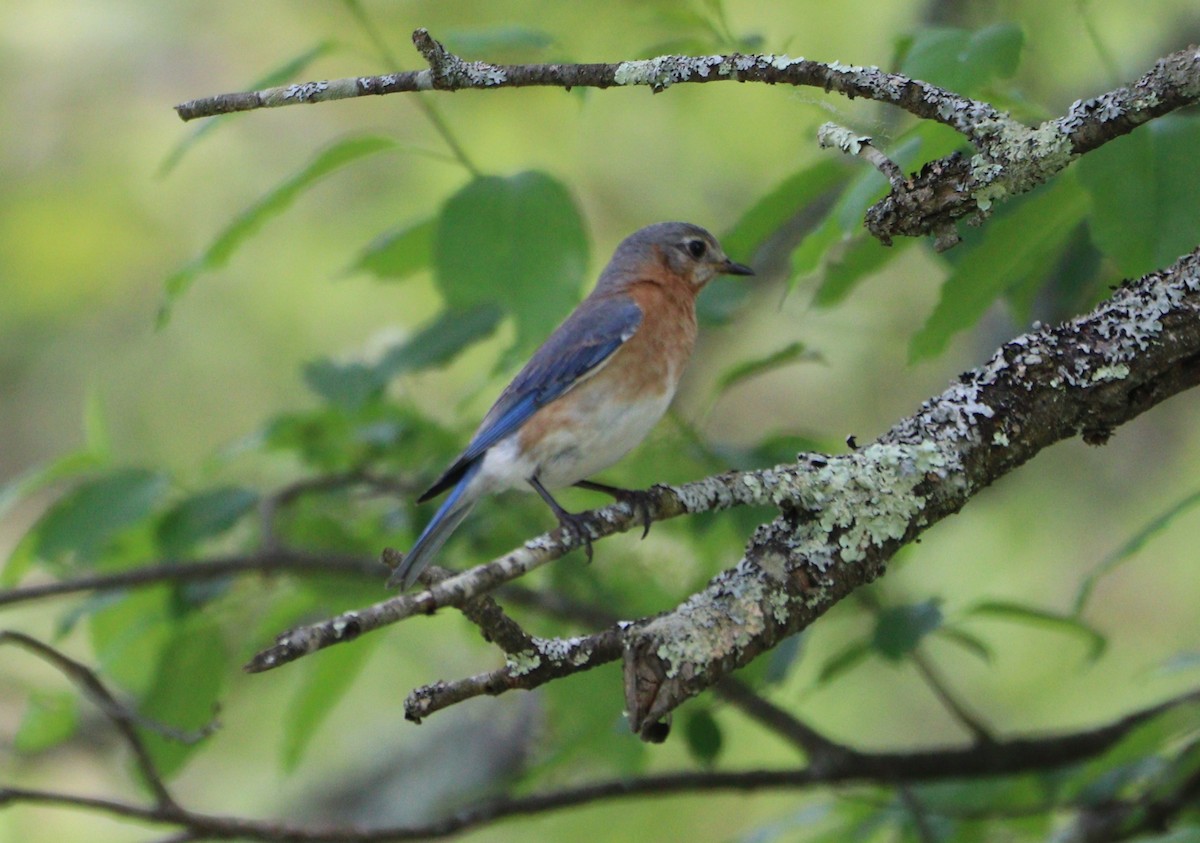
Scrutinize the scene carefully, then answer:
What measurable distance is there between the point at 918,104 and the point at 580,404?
1.83 metres

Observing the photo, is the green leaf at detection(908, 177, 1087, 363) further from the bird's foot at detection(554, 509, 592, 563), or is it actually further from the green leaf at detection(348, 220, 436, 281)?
the green leaf at detection(348, 220, 436, 281)

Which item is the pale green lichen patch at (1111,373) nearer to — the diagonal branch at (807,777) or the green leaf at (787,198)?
the green leaf at (787,198)

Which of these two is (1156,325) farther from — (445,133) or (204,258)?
(204,258)

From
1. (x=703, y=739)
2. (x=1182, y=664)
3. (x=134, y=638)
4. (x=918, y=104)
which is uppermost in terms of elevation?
(x=134, y=638)

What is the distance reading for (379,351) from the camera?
452cm

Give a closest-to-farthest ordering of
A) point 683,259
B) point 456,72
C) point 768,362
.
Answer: point 456,72 → point 768,362 → point 683,259

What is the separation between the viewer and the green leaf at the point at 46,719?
4020mm

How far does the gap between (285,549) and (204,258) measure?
1002 millimetres

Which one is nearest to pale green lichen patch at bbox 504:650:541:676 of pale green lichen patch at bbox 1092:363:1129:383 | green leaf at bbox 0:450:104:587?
pale green lichen patch at bbox 1092:363:1129:383

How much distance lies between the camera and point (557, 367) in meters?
4.15

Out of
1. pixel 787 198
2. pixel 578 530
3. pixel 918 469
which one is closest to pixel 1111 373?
pixel 918 469

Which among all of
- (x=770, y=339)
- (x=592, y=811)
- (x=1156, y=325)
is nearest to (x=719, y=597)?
(x=1156, y=325)

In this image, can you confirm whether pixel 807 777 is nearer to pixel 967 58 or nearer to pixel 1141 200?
pixel 1141 200

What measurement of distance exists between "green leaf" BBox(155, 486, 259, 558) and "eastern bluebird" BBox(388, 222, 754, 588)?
0.70 metres
